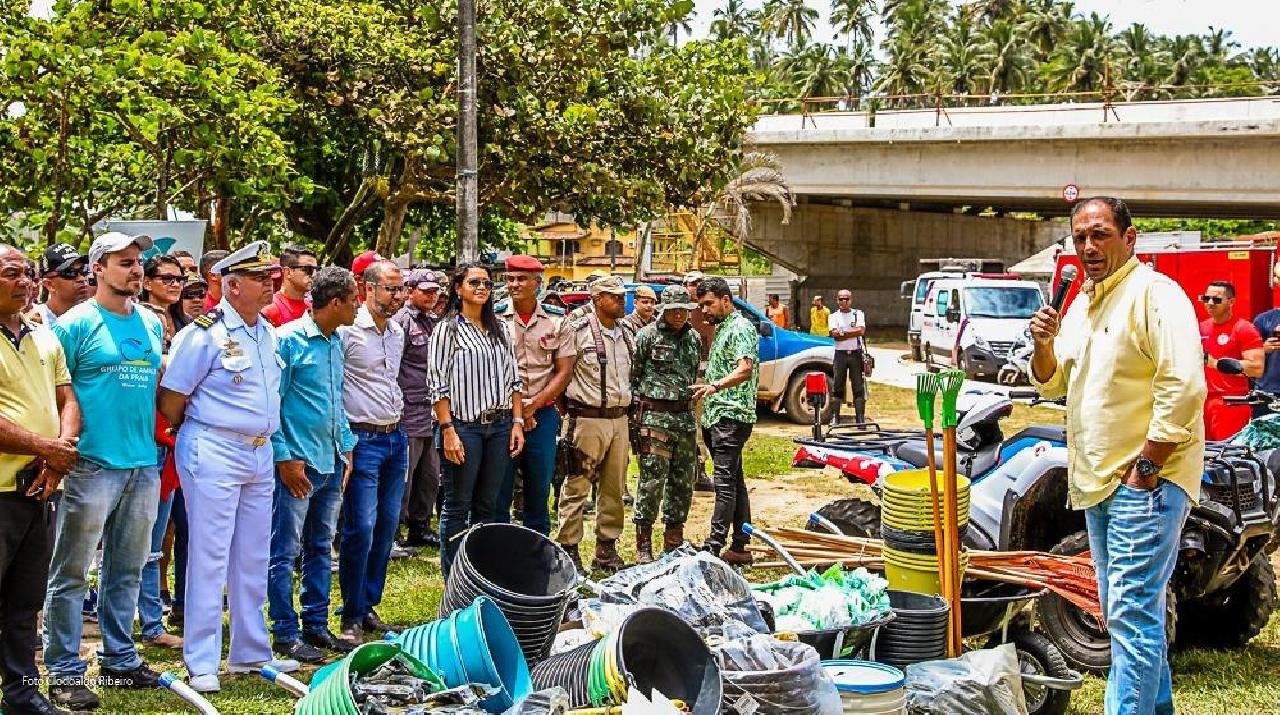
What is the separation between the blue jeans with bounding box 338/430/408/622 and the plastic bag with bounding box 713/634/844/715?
8.84 feet

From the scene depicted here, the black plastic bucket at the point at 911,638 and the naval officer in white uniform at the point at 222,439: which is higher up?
the naval officer in white uniform at the point at 222,439

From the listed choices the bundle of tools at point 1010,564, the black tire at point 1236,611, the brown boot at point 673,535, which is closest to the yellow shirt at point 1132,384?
the bundle of tools at point 1010,564

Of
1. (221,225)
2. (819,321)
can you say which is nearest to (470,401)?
(221,225)

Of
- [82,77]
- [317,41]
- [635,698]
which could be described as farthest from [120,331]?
[317,41]

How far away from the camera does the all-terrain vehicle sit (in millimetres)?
6191

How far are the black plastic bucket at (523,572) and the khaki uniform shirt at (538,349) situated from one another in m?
2.54

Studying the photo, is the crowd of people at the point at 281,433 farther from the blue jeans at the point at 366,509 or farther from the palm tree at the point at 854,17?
the palm tree at the point at 854,17

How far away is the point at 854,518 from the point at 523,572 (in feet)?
7.71

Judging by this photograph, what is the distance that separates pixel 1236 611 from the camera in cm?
694

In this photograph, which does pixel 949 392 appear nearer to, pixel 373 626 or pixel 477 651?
pixel 477 651

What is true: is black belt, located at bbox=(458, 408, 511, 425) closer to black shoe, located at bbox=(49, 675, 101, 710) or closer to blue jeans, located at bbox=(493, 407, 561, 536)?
blue jeans, located at bbox=(493, 407, 561, 536)

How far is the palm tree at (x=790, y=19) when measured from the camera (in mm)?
81875

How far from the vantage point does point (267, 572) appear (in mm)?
6117

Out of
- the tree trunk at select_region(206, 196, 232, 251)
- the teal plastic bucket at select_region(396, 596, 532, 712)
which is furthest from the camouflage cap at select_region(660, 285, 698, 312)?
the tree trunk at select_region(206, 196, 232, 251)
